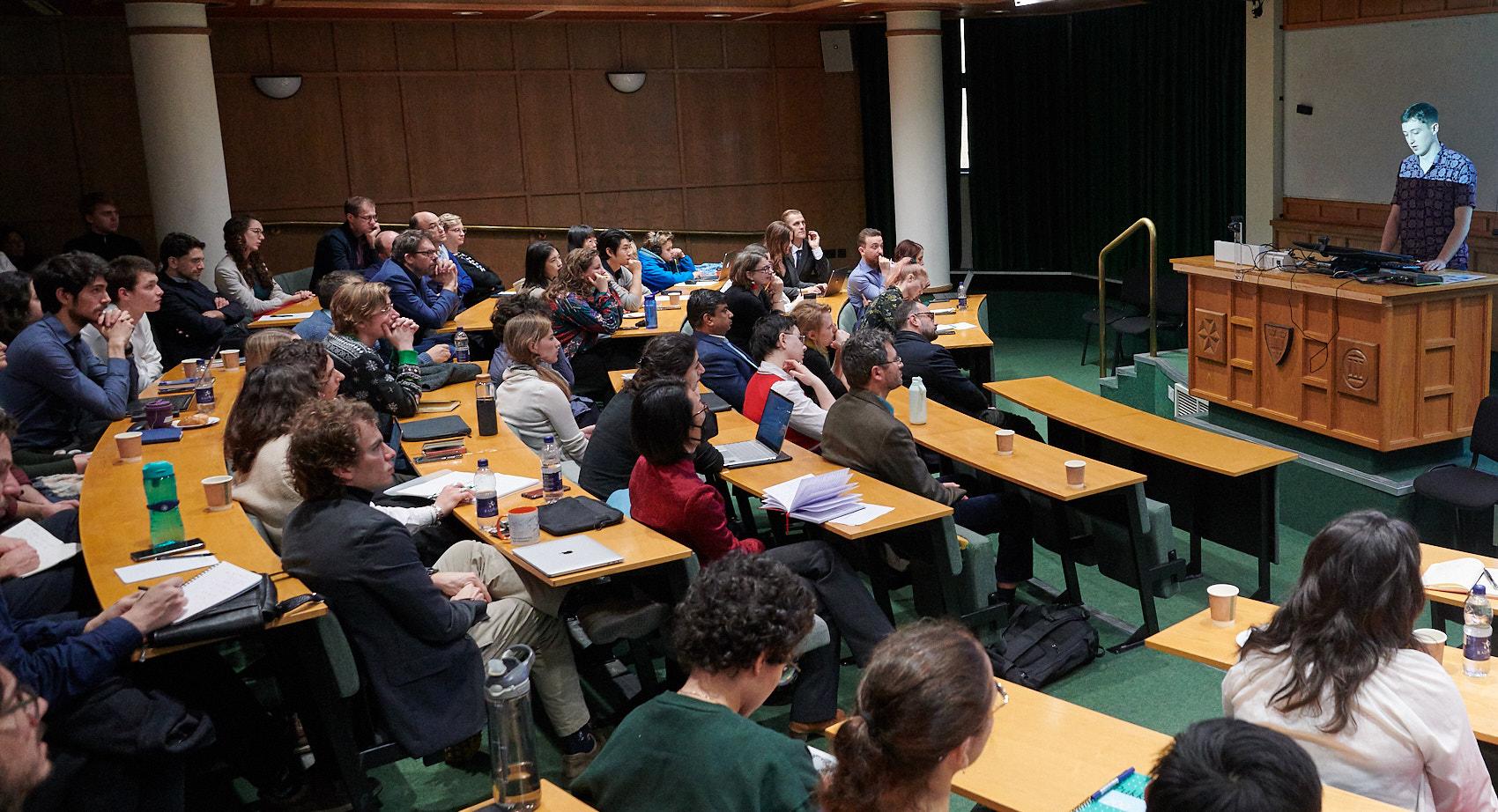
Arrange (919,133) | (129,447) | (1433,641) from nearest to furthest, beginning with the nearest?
(1433,641)
(129,447)
(919,133)

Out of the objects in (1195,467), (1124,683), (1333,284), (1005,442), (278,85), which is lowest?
(1124,683)

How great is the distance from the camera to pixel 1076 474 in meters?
4.92

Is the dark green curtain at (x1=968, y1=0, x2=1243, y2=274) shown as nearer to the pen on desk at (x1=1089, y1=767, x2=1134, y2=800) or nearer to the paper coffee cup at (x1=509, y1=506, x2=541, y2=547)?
the paper coffee cup at (x1=509, y1=506, x2=541, y2=547)

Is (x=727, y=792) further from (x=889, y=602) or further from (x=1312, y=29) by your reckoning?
(x=1312, y=29)

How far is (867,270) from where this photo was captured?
890cm

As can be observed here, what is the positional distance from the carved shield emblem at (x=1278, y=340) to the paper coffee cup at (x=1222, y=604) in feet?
11.8

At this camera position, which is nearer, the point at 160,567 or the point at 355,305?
the point at 160,567

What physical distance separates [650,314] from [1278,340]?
12.2 ft

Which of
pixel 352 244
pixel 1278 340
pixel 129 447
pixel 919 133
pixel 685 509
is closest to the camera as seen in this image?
pixel 685 509

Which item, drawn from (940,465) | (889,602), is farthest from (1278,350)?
(889,602)

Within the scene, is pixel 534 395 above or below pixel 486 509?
above

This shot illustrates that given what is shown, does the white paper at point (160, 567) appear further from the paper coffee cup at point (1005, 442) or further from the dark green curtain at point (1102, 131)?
the dark green curtain at point (1102, 131)

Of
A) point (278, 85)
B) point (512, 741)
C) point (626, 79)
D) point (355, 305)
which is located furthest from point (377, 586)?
point (626, 79)

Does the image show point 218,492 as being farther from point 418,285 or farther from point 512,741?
point 418,285
